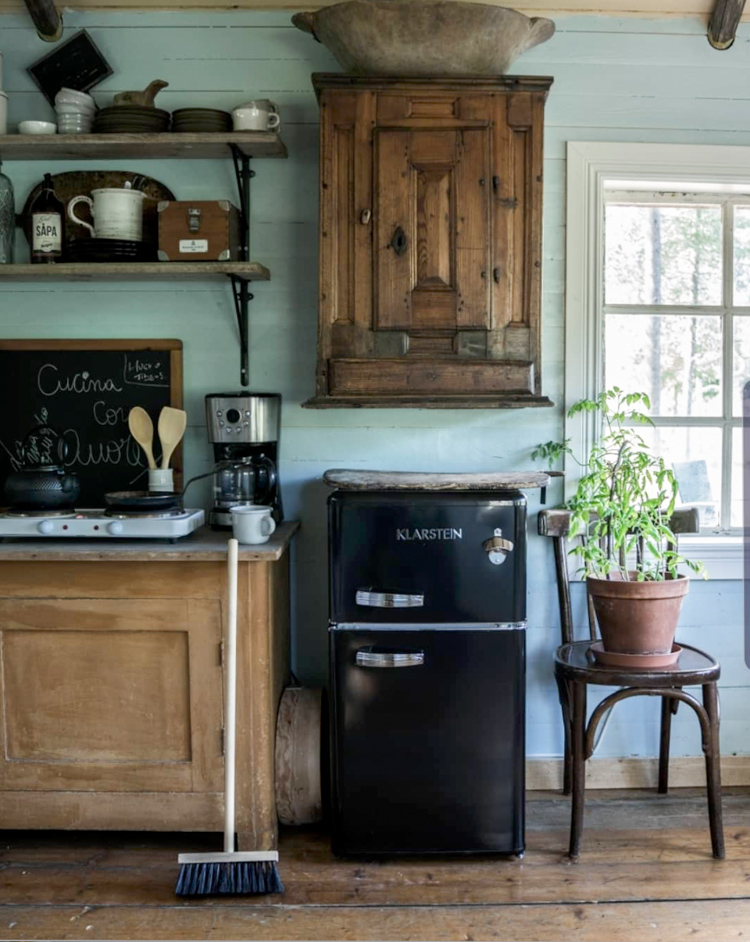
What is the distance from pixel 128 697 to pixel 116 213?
4.51 ft

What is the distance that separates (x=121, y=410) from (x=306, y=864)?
4.77 feet

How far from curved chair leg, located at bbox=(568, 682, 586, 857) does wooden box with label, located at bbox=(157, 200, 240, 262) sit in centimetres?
157

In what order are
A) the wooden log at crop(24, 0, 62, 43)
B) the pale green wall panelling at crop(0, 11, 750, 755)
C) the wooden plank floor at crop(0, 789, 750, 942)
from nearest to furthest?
the wooden plank floor at crop(0, 789, 750, 942), the wooden log at crop(24, 0, 62, 43), the pale green wall panelling at crop(0, 11, 750, 755)

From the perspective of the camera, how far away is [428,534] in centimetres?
243

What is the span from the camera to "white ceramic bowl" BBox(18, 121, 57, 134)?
2725 mm

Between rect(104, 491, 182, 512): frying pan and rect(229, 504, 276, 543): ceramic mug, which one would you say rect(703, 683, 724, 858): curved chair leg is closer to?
rect(229, 504, 276, 543): ceramic mug

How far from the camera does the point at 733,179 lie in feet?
9.61

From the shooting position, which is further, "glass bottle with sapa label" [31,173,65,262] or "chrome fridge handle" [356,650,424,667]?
"glass bottle with sapa label" [31,173,65,262]

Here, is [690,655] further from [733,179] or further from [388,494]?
[733,179]

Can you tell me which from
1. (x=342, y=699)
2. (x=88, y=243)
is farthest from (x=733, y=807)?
(x=88, y=243)

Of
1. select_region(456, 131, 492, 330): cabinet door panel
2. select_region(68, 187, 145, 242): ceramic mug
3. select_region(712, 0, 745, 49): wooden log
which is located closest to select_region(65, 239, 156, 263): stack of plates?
select_region(68, 187, 145, 242): ceramic mug

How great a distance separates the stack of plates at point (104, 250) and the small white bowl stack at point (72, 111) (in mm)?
335

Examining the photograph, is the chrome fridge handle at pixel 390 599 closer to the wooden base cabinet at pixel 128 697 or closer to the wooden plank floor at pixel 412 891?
the wooden base cabinet at pixel 128 697

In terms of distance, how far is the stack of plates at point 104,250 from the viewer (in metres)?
2.71
